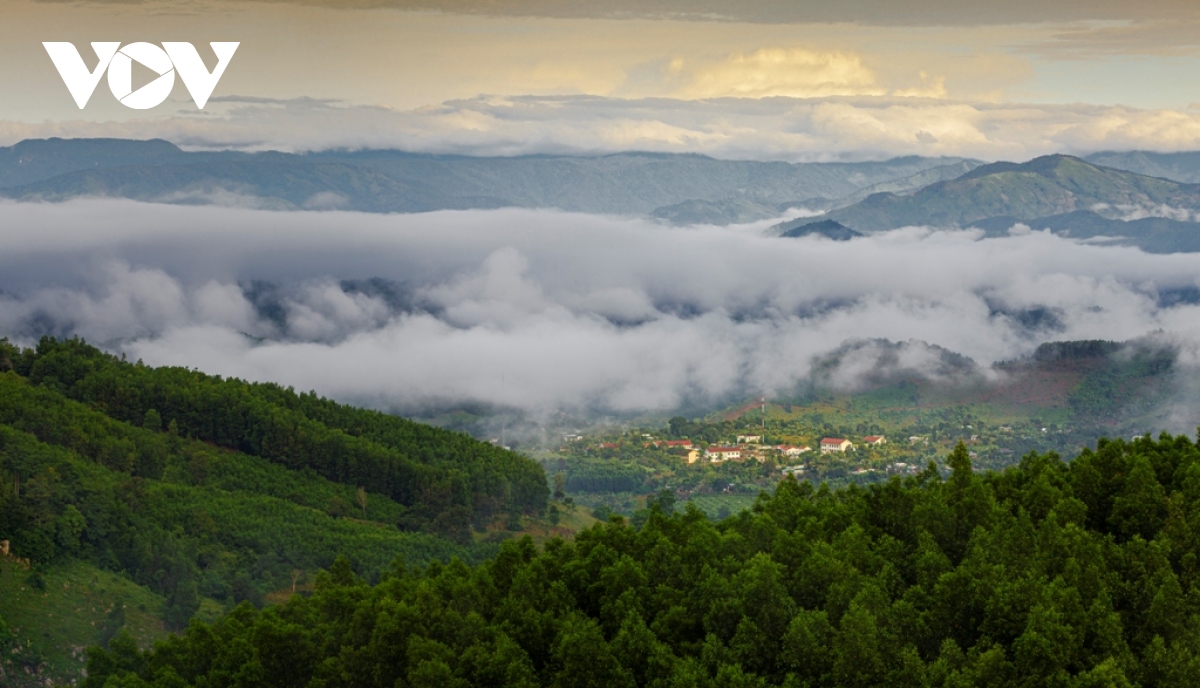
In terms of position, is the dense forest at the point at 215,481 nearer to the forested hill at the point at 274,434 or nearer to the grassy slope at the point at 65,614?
the forested hill at the point at 274,434

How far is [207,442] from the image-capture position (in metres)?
91.7

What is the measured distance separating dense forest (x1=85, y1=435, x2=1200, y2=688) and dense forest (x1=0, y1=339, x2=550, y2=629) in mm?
25139

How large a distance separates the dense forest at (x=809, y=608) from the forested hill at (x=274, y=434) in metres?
52.5

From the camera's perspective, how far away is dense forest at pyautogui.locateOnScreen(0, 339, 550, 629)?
213 ft

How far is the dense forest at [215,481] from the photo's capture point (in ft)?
213

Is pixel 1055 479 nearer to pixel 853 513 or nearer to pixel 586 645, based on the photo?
pixel 853 513

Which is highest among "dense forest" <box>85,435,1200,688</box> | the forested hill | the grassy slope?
the forested hill

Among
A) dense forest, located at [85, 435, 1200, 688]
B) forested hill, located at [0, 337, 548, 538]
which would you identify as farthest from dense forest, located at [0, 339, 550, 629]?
dense forest, located at [85, 435, 1200, 688]

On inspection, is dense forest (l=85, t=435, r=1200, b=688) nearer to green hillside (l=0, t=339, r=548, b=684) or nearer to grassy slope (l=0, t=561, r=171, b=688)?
green hillside (l=0, t=339, r=548, b=684)

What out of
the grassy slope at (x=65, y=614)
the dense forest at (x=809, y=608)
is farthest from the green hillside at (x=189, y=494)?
the dense forest at (x=809, y=608)

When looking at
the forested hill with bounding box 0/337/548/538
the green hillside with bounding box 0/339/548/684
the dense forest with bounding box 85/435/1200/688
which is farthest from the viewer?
the forested hill with bounding box 0/337/548/538

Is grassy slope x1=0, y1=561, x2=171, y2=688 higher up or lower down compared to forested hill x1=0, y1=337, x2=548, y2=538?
lower down

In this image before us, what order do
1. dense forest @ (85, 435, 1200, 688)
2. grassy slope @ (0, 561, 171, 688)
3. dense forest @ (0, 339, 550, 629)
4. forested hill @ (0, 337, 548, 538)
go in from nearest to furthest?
dense forest @ (85, 435, 1200, 688) → grassy slope @ (0, 561, 171, 688) → dense forest @ (0, 339, 550, 629) → forested hill @ (0, 337, 548, 538)

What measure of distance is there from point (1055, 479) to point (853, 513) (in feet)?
20.1
